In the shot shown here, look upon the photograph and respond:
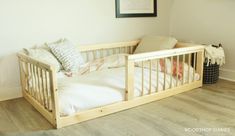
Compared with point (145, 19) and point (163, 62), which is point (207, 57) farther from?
point (145, 19)

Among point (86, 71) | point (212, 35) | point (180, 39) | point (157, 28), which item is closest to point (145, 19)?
point (157, 28)

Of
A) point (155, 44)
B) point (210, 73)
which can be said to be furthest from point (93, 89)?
point (210, 73)

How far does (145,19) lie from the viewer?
409 centimetres

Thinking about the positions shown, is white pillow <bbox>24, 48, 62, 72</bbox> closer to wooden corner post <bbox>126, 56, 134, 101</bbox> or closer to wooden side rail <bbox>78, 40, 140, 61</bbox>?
wooden side rail <bbox>78, 40, 140, 61</bbox>

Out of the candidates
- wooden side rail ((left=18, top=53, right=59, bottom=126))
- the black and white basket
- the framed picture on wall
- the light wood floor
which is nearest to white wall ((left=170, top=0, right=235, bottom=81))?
the black and white basket

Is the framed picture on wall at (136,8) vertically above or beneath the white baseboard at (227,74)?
above

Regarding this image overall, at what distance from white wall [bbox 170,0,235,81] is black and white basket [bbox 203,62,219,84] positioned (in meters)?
0.33

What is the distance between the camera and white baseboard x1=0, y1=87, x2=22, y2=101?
303cm

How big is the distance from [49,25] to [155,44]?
1482 mm

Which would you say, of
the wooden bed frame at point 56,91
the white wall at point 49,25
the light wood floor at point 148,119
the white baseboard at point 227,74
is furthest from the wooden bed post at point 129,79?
the white baseboard at point 227,74

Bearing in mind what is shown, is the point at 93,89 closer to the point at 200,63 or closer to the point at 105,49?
the point at 105,49

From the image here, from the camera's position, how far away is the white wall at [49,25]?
297cm

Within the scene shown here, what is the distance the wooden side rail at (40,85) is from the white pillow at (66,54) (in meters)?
0.37

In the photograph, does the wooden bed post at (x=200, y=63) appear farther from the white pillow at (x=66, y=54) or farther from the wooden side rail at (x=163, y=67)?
the white pillow at (x=66, y=54)
